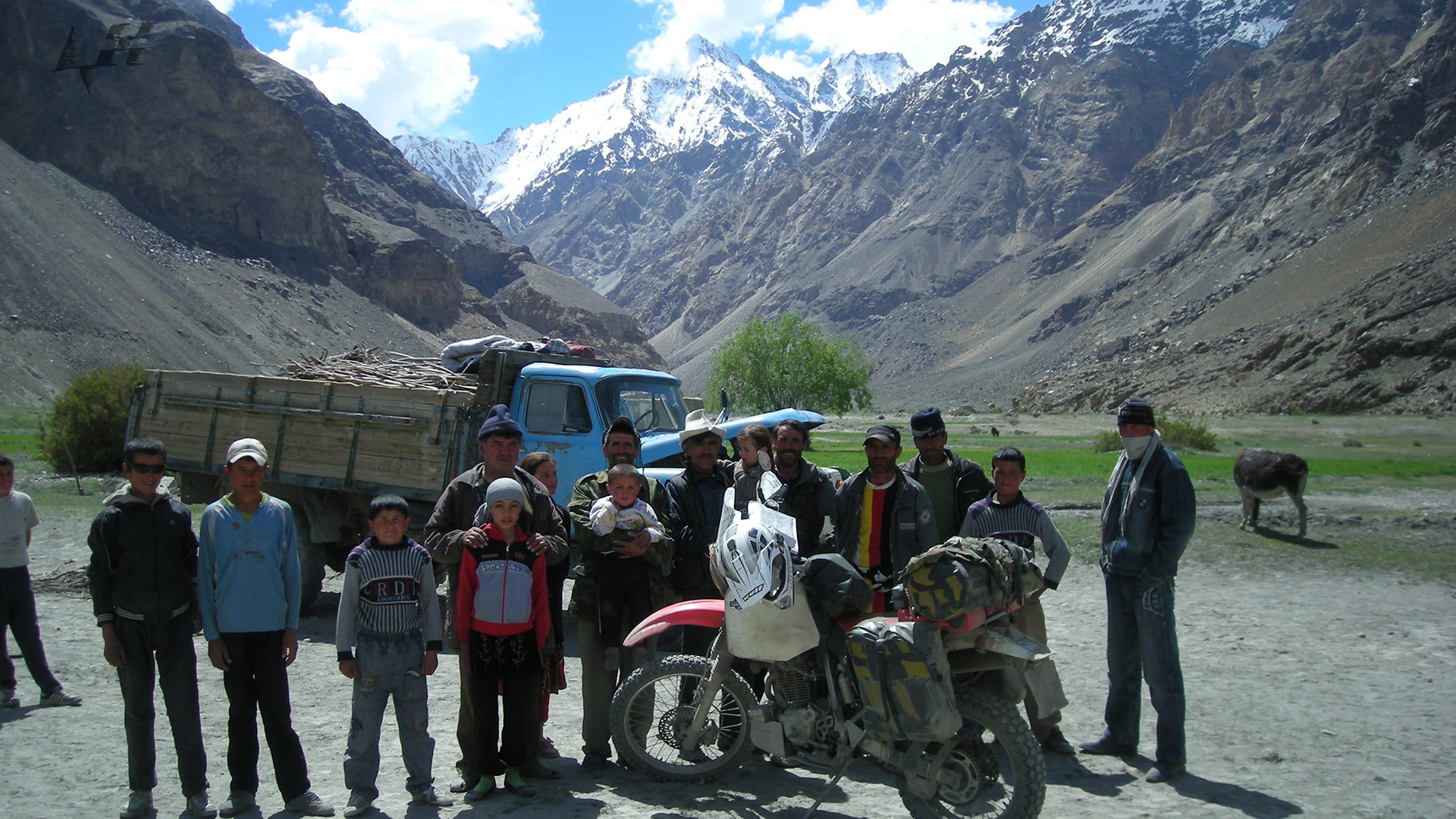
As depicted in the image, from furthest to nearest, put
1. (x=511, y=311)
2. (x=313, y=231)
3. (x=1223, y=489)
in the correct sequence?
(x=511, y=311), (x=313, y=231), (x=1223, y=489)

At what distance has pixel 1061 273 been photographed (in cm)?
15288

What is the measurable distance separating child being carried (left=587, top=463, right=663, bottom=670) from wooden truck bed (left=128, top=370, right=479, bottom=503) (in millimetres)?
4102

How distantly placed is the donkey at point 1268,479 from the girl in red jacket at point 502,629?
12.5 meters

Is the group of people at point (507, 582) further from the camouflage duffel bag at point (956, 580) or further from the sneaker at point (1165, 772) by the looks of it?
the camouflage duffel bag at point (956, 580)

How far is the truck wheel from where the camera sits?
32.4ft

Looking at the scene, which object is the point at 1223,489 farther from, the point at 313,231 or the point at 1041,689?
the point at 313,231

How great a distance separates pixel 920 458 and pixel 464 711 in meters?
3.34

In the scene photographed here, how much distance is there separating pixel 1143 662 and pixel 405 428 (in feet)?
22.6

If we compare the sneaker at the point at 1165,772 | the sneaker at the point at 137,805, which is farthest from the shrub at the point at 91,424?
the sneaker at the point at 1165,772

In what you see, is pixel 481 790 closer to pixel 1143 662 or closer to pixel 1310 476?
pixel 1143 662

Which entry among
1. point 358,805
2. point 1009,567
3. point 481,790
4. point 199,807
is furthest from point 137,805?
point 1009,567

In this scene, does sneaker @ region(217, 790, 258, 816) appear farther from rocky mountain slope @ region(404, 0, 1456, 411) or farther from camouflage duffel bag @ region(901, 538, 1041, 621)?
rocky mountain slope @ region(404, 0, 1456, 411)

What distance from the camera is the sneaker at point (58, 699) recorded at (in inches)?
258

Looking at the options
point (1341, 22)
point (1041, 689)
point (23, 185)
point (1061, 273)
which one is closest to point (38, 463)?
point (1041, 689)
